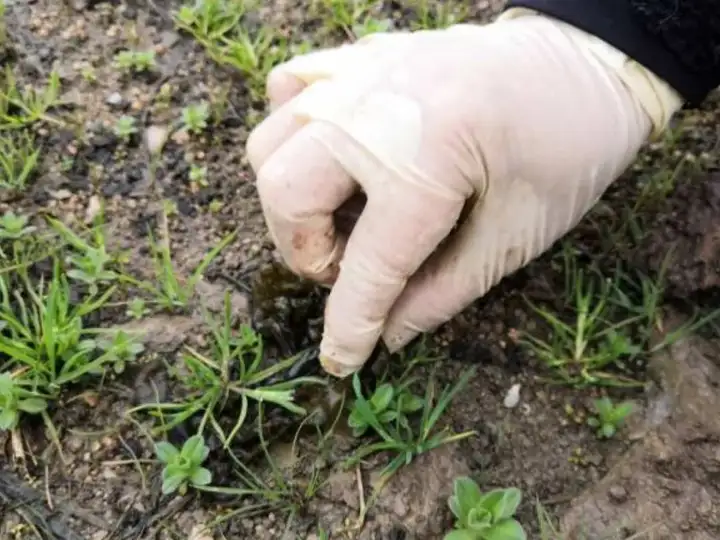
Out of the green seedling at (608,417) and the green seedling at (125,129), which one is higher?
the green seedling at (125,129)

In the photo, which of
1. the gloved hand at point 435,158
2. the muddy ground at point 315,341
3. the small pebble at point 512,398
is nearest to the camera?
the gloved hand at point 435,158

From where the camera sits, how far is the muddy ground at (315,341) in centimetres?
148

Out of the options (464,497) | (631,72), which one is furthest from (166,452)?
(631,72)

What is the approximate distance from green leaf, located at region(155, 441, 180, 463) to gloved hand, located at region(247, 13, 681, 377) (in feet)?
0.96

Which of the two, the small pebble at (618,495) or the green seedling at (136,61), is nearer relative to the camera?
the small pebble at (618,495)

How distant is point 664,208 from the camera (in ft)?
5.79

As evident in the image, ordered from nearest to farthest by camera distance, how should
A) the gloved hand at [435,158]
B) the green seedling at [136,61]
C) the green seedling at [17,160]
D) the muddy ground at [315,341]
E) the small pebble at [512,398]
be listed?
the gloved hand at [435,158], the muddy ground at [315,341], the small pebble at [512,398], the green seedling at [17,160], the green seedling at [136,61]

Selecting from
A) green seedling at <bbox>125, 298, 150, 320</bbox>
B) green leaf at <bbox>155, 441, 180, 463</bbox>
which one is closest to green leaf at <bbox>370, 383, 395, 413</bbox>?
green leaf at <bbox>155, 441, 180, 463</bbox>

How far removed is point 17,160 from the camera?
1809 millimetres

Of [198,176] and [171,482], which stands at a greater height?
[198,176]

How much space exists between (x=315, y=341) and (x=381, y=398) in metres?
0.19

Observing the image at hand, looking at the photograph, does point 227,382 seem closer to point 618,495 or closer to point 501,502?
point 501,502

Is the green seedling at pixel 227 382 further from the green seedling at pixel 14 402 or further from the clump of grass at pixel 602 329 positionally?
the clump of grass at pixel 602 329

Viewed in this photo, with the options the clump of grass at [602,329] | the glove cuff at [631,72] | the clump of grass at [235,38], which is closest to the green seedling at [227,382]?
the clump of grass at [602,329]
